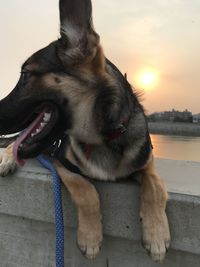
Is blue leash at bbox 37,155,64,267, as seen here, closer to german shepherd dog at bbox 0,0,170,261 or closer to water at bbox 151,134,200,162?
german shepherd dog at bbox 0,0,170,261

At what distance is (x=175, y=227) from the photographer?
2.39 meters

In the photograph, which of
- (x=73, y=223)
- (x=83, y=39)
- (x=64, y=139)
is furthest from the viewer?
(x=64, y=139)

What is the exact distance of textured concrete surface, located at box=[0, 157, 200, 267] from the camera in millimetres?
2389

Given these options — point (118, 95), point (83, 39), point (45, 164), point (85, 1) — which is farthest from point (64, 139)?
point (85, 1)

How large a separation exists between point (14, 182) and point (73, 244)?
588mm

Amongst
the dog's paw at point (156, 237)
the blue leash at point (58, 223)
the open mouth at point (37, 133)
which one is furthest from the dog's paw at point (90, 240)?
the open mouth at point (37, 133)

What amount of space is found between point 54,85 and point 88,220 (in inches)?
32.5

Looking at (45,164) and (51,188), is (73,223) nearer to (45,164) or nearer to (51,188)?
(51,188)

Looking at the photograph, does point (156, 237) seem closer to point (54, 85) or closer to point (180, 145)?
point (54, 85)

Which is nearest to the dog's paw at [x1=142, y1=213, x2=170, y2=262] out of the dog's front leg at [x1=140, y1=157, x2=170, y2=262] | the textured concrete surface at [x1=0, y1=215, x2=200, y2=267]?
the dog's front leg at [x1=140, y1=157, x2=170, y2=262]

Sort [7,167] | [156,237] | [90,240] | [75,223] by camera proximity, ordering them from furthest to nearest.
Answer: [7,167], [75,223], [90,240], [156,237]

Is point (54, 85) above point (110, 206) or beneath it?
above

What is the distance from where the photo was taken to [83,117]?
2.58 m

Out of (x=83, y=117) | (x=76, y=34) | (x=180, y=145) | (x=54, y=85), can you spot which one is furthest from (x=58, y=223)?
(x=180, y=145)
